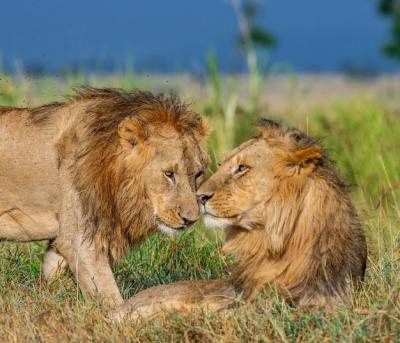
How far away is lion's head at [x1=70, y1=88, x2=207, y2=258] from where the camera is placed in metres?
5.08

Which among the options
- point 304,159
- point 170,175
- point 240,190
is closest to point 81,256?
point 170,175

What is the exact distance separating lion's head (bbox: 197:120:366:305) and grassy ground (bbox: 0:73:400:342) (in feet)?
0.36

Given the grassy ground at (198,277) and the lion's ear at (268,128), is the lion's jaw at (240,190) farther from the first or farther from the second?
the grassy ground at (198,277)

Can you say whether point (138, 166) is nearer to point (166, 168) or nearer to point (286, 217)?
point (166, 168)

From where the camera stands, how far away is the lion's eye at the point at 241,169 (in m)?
4.48

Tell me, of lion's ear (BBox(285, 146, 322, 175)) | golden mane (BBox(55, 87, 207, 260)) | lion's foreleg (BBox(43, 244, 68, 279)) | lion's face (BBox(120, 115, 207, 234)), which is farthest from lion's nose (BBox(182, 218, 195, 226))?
lion's foreleg (BBox(43, 244, 68, 279))

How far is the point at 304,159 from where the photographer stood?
4.43 meters

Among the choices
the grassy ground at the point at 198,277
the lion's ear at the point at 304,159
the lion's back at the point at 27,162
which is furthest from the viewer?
the lion's back at the point at 27,162

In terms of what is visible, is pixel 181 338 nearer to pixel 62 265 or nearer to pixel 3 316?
pixel 3 316

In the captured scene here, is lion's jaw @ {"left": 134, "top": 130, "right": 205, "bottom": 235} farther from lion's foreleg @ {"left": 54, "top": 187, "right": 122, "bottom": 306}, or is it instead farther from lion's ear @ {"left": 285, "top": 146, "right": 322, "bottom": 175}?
lion's ear @ {"left": 285, "top": 146, "right": 322, "bottom": 175}

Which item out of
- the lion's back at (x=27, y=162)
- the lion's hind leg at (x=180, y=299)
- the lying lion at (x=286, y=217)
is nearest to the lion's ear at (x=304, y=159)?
the lying lion at (x=286, y=217)

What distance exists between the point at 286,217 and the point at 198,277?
1.55 m

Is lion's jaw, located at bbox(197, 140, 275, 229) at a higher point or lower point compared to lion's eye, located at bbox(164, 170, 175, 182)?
higher

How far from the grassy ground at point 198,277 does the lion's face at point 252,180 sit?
32cm
